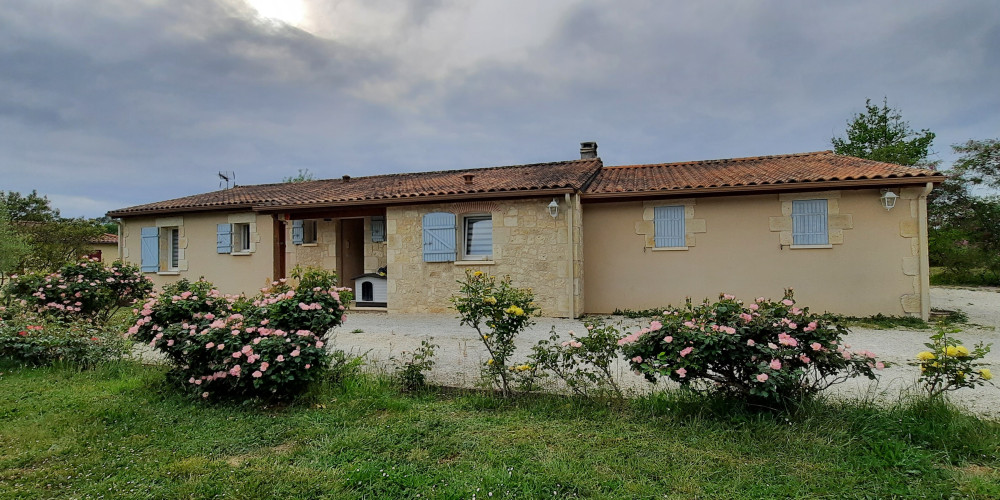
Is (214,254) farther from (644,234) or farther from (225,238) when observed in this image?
(644,234)

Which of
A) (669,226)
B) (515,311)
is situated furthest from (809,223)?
(515,311)

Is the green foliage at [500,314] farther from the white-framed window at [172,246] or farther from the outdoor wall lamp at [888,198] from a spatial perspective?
the white-framed window at [172,246]

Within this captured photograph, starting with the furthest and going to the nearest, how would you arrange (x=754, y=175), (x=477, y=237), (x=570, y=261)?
→ (x=477, y=237) < (x=754, y=175) < (x=570, y=261)

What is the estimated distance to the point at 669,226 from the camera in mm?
9688

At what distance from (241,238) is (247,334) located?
33.3ft

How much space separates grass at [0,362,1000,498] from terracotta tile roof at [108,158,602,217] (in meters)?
6.61

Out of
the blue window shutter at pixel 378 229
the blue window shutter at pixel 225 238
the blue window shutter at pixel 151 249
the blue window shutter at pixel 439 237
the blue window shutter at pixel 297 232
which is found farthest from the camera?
the blue window shutter at pixel 151 249

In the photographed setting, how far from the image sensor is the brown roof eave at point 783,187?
26.6 feet

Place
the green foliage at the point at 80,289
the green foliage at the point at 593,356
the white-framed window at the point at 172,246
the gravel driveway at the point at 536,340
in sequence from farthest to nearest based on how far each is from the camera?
the white-framed window at the point at 172,246, the green foliage at the point at 80,289, the gravel driveway at the point at 536,340, the green foliage at the point at 593,356

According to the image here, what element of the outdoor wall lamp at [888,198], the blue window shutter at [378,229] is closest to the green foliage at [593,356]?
the outdoor wall lamp at [888,198]

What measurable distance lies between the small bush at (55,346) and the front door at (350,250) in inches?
293

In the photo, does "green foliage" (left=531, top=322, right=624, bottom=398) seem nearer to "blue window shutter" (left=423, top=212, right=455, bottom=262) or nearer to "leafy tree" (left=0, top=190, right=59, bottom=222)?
"blue window shutter" (left=423, top=212, right=455, bottom=262)

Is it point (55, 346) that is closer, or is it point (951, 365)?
point (951, 365)

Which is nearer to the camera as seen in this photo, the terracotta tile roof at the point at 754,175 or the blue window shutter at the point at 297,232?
the terracotta tile roof at the point at 754,175
